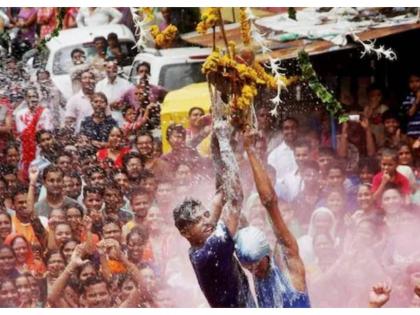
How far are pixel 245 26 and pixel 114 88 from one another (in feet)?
2.06

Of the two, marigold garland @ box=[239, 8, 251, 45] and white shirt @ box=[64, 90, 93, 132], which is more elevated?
marigold garland @ box=[239, 8, 251, 45]

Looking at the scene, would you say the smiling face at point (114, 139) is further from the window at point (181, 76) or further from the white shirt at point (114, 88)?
the window at point (181, 76)

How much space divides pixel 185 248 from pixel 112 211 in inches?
14.1

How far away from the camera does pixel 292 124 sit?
13.8 ft

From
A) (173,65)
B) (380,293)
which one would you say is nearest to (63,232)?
(173,65)

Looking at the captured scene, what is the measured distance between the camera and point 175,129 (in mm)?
4211

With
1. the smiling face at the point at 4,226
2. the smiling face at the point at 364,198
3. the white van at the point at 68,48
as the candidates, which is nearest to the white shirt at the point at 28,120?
the white van at the point at 68,48

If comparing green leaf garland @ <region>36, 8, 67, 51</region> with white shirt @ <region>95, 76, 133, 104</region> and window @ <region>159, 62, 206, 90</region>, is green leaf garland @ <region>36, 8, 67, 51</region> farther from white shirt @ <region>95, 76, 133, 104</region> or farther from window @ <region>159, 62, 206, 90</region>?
window @ <region>159, 62, 206, 90</region>

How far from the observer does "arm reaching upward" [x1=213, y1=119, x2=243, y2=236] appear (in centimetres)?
414

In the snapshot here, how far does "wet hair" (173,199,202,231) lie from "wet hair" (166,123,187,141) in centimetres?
29

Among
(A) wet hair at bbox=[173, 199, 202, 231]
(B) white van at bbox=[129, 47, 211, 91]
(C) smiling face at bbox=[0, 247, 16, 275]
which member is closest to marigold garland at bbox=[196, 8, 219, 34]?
(B) white van at bbox=[129, 47, 211, 91]

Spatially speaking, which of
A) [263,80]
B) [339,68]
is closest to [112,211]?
[263,80]

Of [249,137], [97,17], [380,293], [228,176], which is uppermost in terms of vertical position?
[97,17]

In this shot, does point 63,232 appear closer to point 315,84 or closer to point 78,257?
point 78,257
